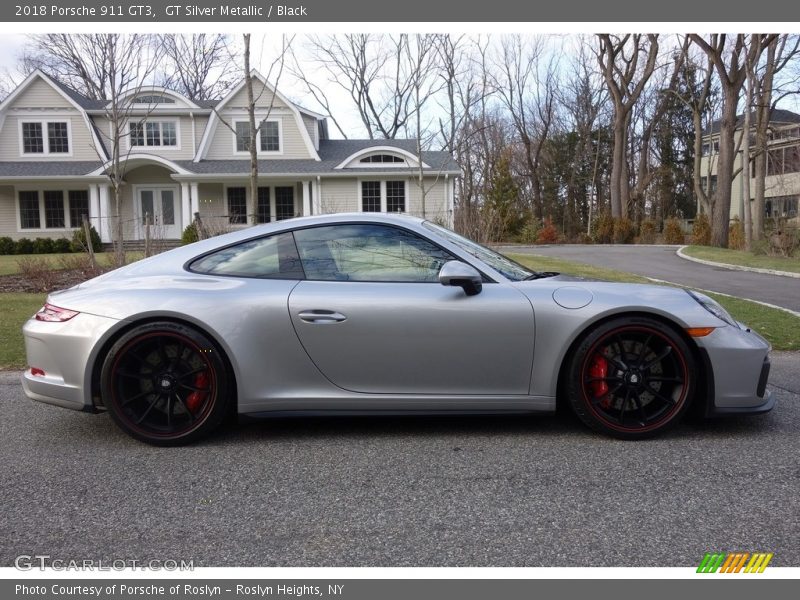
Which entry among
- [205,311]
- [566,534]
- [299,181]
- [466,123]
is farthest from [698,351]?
[466,123]

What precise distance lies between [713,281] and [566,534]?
13.4 metres

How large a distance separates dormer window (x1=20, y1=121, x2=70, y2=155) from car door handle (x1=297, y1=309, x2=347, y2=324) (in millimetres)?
28314

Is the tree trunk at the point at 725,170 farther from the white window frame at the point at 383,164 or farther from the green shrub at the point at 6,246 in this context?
the green shrub at the point at 6,246

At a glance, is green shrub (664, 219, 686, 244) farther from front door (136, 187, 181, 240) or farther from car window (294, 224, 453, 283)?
car window (294, 224, 453, 283)

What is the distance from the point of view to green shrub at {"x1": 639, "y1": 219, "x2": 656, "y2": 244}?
110 ft

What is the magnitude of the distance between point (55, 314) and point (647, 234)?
110 feet

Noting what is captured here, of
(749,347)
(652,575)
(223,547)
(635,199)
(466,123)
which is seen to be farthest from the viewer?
(635,199)

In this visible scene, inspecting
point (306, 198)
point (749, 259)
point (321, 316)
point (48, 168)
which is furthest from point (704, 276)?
point (48, 168)

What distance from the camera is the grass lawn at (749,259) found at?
16.8 meters

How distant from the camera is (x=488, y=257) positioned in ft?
13.4

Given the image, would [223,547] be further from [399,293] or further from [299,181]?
[299,181]

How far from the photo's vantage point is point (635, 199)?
44375 millimetres

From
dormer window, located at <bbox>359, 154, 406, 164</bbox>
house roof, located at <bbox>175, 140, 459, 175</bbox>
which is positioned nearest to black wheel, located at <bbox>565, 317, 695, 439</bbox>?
house roof, located at <bbox>175, 140, 459, 175</bbox>
